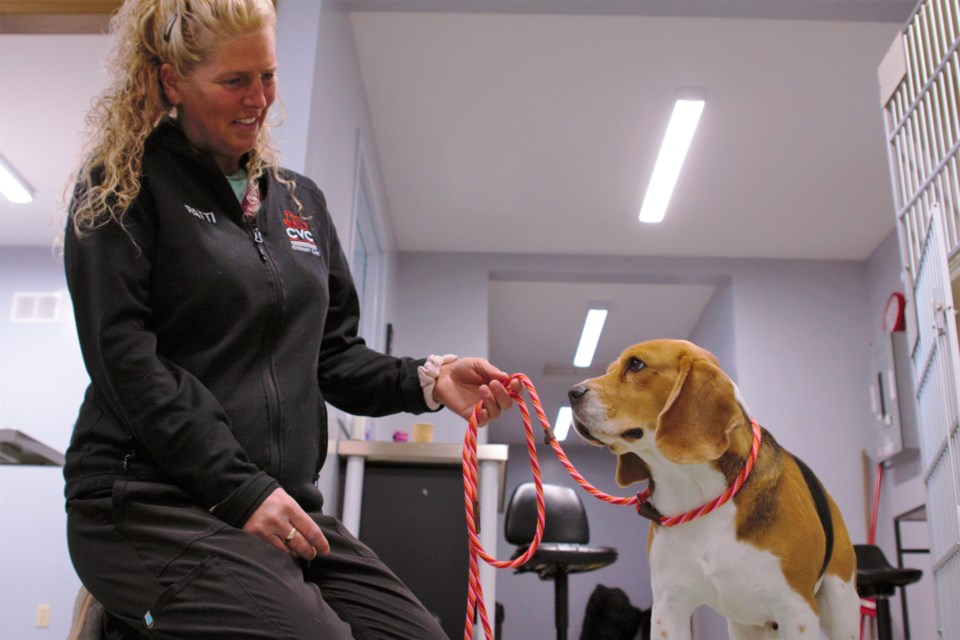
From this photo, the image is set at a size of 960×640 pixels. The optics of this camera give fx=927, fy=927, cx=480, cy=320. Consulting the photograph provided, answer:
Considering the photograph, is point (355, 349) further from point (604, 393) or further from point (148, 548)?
point (148, 548)

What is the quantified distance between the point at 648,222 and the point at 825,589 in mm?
5245

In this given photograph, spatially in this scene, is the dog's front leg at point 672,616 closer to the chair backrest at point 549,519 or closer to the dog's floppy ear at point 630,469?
the dog's floppy ear at point 630,469

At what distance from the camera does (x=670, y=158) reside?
6023mm

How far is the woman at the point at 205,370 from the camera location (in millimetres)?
1246

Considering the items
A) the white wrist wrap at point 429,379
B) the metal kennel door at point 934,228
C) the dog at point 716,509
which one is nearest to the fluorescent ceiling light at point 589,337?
the metal kennel door at point 934,228

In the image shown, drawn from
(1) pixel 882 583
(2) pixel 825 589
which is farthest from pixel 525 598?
(2) pixel 825 589

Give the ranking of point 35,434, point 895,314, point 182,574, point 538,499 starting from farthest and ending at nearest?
point 35,434 → point 895,314 → point 538,499 → point 182,574

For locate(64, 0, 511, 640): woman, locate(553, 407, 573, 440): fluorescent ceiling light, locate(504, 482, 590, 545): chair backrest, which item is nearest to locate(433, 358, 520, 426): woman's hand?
locate(64, 0, 511, 640): woman

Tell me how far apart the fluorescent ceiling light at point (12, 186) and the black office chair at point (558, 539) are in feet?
13.6

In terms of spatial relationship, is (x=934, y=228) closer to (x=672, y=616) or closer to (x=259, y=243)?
(x=672, y=616)

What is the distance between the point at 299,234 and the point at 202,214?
218 mm

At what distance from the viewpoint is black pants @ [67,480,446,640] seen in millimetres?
1206

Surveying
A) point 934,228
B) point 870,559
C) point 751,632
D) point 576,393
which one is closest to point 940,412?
point 934,228

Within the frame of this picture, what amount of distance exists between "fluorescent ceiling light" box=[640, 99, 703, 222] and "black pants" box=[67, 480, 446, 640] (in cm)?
466
